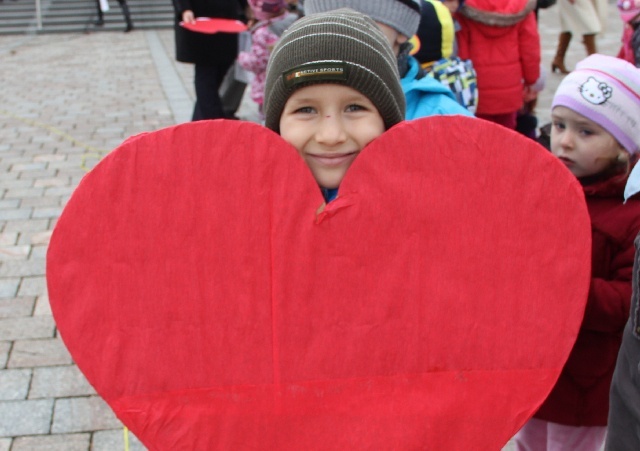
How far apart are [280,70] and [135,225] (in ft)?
1.52

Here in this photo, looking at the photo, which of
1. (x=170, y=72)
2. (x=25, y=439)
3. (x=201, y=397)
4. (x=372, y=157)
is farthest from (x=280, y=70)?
(x=170, y=72)

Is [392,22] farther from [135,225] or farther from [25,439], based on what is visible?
[25,439]

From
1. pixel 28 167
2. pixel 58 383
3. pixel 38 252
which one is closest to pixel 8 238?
pixel 38 252

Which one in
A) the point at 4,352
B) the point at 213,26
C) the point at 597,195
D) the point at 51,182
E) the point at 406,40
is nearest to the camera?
the point at 597,195

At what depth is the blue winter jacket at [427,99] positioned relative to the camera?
2197 millimetres

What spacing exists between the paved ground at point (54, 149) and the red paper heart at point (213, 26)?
4.33ft

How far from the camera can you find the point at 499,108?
14.1 ft

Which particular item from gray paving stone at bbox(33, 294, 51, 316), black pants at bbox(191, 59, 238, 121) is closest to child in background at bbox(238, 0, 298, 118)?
black pants at bbox(191, 59, 238, 121)

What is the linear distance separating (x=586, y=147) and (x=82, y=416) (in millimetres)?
2008

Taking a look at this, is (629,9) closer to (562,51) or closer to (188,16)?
(188,16)

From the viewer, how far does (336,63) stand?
1.49 m

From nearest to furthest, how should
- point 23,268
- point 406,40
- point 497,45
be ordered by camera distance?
point 406,40, point 23,268, point 497,45

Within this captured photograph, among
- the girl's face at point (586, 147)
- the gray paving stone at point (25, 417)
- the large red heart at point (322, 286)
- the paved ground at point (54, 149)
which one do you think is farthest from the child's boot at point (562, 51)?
the large red heart at point (322, 286)

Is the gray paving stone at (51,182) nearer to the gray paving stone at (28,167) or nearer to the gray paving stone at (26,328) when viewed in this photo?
the gray paving stone at (28,167)
